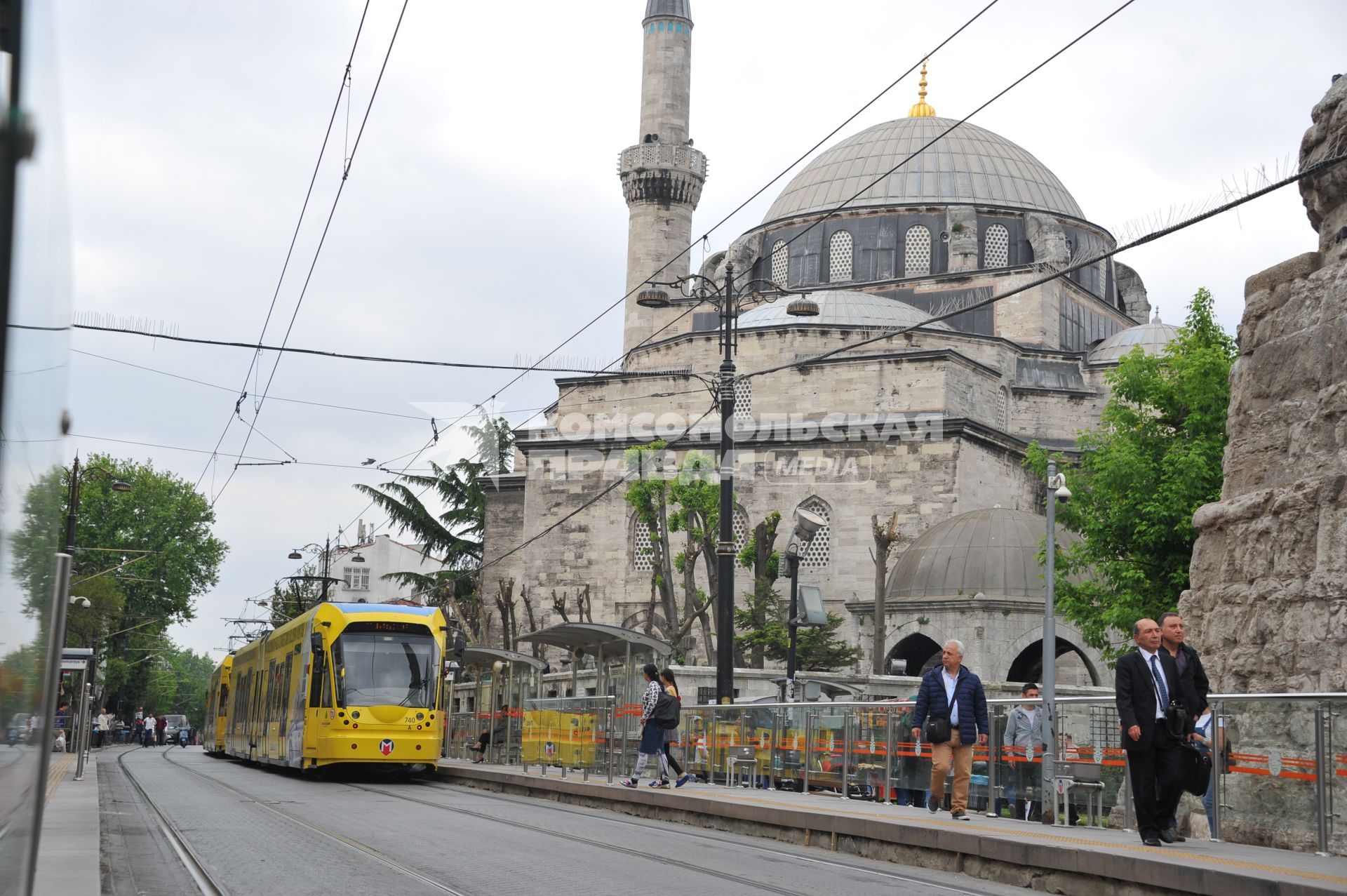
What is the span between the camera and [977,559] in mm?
30656

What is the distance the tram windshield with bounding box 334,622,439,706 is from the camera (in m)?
16.3

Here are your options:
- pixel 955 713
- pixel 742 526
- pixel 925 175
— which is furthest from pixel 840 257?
pixel 955 713

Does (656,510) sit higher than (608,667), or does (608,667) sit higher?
(656,510)

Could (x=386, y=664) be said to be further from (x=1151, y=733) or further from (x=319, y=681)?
(x=1151, y=733)

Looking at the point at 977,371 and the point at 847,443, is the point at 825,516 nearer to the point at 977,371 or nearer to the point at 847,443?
the point at 847,443

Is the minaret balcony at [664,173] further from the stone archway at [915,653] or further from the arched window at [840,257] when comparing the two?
the stone archway at [915,653]

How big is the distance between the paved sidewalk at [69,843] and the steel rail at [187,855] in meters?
0.47

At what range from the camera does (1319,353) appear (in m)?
9.34

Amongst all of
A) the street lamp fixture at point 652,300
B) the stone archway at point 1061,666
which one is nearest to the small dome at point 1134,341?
the stone archway at point 1061,666

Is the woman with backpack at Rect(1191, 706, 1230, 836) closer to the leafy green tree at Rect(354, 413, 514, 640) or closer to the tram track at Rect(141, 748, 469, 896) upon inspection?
the tram track at Rect(141, 748, 469, 896)

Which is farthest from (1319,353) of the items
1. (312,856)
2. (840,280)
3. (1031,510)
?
(840,280)

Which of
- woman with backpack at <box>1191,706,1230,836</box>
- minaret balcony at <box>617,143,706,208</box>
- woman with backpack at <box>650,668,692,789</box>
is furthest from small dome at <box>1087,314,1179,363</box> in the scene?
woman with backpack at <box>1191,706,1230,836</box>

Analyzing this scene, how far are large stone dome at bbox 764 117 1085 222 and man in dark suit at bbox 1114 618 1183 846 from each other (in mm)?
38126

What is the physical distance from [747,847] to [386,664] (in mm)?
8032
